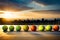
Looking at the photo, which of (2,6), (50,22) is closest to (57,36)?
(50,22)

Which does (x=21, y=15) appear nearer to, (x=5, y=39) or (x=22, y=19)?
(x=22, y=19)

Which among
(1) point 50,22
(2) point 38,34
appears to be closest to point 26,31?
(2) point 38,34

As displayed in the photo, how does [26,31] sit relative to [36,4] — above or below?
below

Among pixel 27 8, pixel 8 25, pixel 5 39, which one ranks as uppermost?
pixel 27 8

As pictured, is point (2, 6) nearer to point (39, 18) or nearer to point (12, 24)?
point (12, 24)

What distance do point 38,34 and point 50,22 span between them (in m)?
0.14

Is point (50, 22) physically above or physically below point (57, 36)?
above

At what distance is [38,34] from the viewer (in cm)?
172

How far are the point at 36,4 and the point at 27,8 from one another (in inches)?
3.3

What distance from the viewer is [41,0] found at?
1739 mm

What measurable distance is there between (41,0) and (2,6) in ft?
1.11

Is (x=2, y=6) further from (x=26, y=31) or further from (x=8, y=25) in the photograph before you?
(x=26, y=31)

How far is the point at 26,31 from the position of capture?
173 cm

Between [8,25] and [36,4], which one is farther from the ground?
[36,4]
